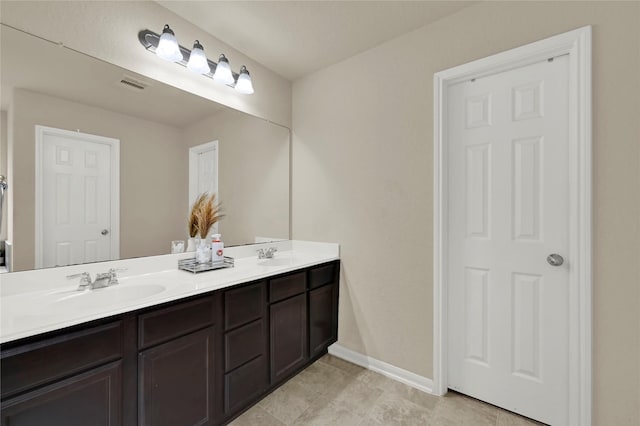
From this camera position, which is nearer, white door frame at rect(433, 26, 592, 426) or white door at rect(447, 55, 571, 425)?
white door frame at rect(433, 26, 592, 426)

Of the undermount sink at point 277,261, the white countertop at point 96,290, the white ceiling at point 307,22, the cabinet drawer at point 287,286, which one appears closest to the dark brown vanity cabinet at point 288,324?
the cabinet drawer at point 287,286

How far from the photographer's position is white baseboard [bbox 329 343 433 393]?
1.92 metres

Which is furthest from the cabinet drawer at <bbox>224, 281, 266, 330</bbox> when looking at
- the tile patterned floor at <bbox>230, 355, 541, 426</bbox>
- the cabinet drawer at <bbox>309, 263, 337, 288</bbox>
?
the tile patterned floor at <bbox>230, 355, 541, 426</bbox>

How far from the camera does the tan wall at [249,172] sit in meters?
2.12

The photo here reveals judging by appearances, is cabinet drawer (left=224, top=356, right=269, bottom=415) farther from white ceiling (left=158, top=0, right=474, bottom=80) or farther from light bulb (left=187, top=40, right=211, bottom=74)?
white ceiling (left=158, top=0, right=474, bottom=80)

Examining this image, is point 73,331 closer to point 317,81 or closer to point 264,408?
point 264,408

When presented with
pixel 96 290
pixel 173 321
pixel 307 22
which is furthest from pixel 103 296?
pixel 307 22

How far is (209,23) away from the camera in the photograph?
185cm

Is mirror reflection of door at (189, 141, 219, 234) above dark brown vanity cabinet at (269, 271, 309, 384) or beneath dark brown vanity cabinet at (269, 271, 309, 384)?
above

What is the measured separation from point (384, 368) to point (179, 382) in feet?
4.70

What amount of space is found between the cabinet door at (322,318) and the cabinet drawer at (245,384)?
0.48 metres

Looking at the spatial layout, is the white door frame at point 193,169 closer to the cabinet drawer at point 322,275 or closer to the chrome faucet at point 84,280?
the chrome faucet at point 84,280

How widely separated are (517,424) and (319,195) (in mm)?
1965

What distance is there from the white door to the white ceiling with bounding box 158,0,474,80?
0.59m
